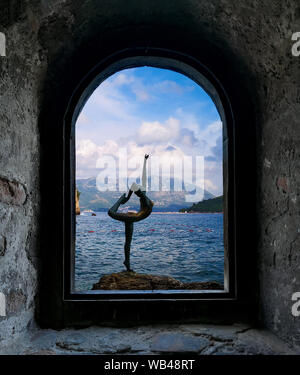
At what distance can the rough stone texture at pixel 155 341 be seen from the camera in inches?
50.1

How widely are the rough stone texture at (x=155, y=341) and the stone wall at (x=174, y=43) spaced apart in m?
0.08

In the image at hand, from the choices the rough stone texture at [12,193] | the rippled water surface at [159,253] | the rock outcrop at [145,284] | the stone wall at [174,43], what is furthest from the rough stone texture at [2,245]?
the rippled water surface at [159,253]

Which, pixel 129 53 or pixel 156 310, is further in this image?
pixel 129 53

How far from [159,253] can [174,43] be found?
31.7 metres

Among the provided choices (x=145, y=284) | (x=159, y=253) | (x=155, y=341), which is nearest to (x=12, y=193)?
(x=155, y=341)

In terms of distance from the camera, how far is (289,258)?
49.9 inches

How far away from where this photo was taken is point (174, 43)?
5.34 feet

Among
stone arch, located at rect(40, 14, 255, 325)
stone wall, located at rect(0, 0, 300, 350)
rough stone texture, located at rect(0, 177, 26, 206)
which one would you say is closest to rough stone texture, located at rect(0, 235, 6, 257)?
stone wall, located at rect(0, 0, 300, 350)

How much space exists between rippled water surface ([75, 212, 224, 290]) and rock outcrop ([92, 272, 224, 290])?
8433mm

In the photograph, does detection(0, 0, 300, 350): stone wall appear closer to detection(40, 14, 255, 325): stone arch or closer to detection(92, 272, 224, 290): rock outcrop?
detection(40, 14, 255, 325): stone arch

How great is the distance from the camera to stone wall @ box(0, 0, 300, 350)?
123 cm

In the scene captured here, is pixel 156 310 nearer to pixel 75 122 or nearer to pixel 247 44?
pixel 75 122

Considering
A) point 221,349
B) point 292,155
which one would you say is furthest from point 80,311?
point 292,155
